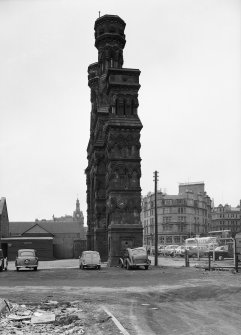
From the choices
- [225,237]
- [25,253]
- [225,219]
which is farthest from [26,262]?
[225,219]

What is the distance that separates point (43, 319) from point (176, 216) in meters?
109

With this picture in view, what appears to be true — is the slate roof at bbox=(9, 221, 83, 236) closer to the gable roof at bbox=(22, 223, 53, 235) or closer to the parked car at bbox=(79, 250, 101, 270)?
the gable roof at bbox=(22, 223, 53, 235)

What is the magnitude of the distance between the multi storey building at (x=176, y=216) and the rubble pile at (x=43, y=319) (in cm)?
10175

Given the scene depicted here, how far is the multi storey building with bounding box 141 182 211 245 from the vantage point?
117662 mm

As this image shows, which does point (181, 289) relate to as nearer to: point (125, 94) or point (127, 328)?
point (127, 328)

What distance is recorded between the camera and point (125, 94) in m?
48.9

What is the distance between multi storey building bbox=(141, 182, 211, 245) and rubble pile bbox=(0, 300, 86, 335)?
334 ft

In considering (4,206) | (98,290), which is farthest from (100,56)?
(98,290)

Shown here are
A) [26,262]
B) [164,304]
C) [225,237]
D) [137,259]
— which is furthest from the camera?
[225,237]

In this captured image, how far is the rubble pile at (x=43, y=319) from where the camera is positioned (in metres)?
10.4

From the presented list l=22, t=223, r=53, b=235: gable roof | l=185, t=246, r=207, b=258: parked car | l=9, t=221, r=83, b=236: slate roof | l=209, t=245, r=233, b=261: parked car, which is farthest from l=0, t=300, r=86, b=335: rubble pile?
l=9, t=221, r=83, b=236: slate roof

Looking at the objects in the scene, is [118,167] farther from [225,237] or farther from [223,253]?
[225,237]

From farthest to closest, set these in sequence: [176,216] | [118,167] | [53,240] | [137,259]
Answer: [176,216]
[53,240]
[118,167]
[137,259]

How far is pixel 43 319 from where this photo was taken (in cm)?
1183
